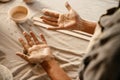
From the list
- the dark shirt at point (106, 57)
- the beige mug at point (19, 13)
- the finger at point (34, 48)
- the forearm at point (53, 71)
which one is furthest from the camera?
the beige mug at point (19, 13)

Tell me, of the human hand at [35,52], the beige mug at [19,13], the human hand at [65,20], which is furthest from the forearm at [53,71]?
the beige mug at [19,13]

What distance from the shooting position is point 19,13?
1.64 metres

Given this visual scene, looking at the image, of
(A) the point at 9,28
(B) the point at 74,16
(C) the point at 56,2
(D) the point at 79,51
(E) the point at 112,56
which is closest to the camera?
(E) the point at 112,56

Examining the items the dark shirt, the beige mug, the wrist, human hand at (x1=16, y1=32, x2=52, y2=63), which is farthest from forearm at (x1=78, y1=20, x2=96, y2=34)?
the dark shirt

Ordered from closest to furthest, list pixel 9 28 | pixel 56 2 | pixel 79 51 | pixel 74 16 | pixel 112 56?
pixel 112 56 → pixel 74 16 → pixel 79 51 → pixel 9 28 → pixel 56 2

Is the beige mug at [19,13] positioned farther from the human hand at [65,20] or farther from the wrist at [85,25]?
the wrist at [85,25]

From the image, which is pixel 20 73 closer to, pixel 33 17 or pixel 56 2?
pixel 33 17

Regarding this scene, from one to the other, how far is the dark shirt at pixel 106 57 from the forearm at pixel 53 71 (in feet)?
1.70

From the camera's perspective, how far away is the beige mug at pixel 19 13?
160 centimetres

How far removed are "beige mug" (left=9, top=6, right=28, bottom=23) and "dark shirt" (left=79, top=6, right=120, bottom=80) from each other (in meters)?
1.04

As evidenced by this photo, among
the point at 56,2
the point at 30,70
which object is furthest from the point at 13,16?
the point at 30,70

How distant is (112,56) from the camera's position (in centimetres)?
57

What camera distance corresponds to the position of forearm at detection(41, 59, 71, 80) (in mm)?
1159

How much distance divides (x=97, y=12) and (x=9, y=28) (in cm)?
72
